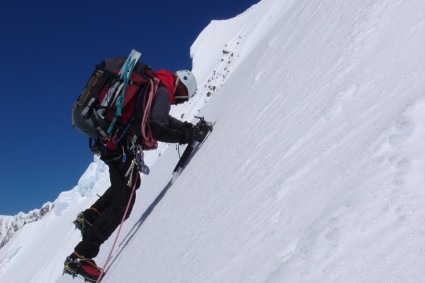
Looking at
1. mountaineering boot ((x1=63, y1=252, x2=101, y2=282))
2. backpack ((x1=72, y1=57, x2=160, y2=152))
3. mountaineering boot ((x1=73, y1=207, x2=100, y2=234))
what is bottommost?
mountaineering boot ((x1=63, y1=252, x2=101, y2=282))

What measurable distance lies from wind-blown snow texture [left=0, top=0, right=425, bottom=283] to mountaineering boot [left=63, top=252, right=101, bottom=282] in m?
0.31

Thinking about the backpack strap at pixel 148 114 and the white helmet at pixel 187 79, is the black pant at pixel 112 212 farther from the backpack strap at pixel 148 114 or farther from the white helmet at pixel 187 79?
the white helmet at pixel 187 79

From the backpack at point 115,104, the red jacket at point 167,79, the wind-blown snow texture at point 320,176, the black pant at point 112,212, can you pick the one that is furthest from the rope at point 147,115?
the wind-blown snow texture at point 320,176

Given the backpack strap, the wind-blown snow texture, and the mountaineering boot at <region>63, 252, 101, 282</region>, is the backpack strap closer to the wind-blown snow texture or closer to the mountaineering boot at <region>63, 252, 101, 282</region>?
the wind-blown snow texture

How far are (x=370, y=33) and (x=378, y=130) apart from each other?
3.86 feet

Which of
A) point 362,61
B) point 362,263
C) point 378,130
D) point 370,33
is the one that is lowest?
point 362,263

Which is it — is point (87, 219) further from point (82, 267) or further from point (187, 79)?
point (187, 79)

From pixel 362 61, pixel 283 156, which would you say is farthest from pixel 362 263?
pixel 362 61

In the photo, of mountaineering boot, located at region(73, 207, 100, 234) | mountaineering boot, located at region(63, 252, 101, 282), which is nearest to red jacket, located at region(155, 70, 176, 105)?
mountaineering boot, located at region(73, 207, 100, 234)

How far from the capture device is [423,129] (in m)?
1.28

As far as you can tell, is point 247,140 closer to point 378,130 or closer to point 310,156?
point 310,156

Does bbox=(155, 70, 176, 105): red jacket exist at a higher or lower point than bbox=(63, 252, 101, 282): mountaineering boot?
higher

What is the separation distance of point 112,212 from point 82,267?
2.06 feet

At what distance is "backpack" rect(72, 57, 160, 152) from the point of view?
445 centimetres
